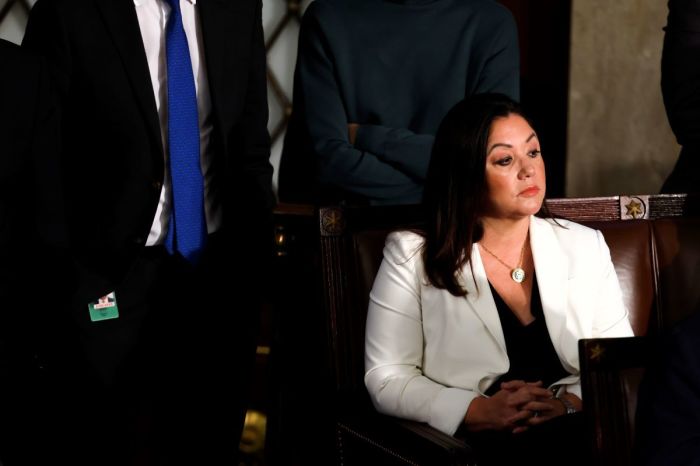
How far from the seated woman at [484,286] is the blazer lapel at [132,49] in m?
0.47

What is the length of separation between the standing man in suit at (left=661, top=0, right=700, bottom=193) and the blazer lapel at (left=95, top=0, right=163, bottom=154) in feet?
3.20

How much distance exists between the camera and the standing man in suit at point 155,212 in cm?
165

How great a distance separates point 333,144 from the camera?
1.95 m

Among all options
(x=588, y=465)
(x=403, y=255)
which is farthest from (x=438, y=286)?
(x=588, y=465)

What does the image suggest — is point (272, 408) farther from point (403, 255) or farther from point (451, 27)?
point (451, 27)

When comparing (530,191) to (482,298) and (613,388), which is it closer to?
(482,298)

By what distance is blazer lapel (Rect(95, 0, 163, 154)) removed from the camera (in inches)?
64.8

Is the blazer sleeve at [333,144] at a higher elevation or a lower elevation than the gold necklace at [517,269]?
higher

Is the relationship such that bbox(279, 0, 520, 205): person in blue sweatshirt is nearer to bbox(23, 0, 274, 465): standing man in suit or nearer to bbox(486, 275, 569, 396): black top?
bbox(23, 0, 274, 465): standing man in suit

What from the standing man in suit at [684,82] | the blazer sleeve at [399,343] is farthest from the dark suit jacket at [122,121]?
the standing man in suit at [684,82]

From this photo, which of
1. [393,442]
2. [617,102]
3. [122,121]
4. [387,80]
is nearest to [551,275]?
[393,442]

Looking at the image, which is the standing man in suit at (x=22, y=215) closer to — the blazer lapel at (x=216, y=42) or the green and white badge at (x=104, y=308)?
the green and white badge at (x=104, y=308)

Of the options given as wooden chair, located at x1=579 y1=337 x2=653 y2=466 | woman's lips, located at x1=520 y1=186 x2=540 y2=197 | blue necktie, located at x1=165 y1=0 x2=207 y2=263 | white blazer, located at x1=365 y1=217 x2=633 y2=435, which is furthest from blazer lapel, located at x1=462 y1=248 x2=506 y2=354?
blue necktie, located at x1=165 y1=0 x2=207 y2=263

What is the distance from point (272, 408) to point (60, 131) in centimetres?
64
